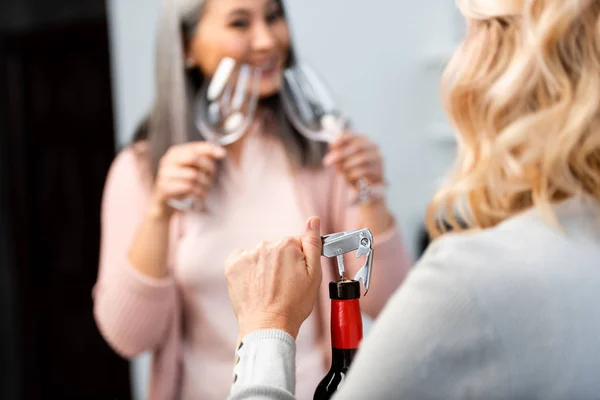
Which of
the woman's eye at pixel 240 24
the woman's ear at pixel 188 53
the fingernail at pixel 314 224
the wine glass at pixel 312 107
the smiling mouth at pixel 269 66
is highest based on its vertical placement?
the woman's eye at pixel 240 24

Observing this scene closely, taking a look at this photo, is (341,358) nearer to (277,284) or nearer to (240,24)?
(277,284)

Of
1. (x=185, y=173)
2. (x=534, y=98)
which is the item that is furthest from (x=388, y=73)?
(x=534, y=98)

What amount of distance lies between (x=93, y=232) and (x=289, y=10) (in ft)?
1.22

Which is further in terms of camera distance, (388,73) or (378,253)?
(388,73)

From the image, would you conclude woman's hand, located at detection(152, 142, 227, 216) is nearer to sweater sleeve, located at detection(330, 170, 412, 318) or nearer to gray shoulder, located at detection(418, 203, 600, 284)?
sweater sleeve, located at detection(330, 170, 412, 318)

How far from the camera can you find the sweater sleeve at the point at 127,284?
667 mm

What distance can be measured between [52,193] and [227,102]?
35 centimetres

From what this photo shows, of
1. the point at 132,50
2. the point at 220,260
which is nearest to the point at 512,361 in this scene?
the point at 220,260

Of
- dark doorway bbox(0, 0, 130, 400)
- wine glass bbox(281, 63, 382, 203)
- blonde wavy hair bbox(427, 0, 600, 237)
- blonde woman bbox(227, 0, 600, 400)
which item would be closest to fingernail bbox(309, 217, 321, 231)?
blonde woman bbox(227, 0, 600, 400)

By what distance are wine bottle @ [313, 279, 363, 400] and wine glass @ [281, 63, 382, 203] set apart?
0.89 feet

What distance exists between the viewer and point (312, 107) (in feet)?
2.30

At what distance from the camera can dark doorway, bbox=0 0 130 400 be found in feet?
2.94

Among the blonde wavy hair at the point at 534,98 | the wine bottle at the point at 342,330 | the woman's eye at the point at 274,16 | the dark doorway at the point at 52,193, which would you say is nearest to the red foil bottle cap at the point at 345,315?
the wine bottle at the point at 342,330

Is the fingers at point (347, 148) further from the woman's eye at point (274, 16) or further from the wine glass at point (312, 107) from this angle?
the woman's eye at point (274, 16)
